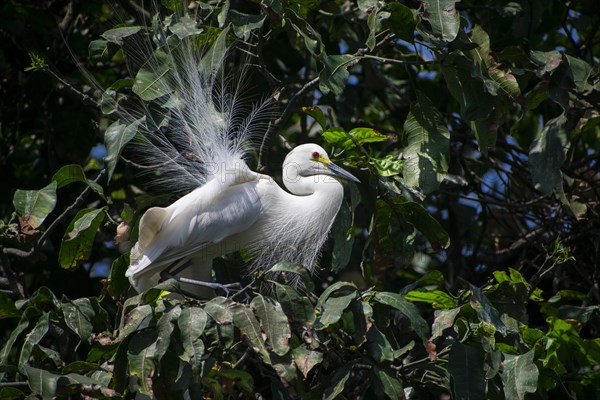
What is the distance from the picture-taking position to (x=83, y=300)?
2750 mm

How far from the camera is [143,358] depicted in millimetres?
2406

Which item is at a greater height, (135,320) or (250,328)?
(135,320)

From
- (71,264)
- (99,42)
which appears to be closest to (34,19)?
(99,42)

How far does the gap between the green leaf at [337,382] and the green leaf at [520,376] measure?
47 centimetres

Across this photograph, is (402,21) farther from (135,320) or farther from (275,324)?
(135,320)

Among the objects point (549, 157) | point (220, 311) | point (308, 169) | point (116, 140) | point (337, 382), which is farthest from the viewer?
point (308, 169)

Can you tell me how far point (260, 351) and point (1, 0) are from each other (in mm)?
2828

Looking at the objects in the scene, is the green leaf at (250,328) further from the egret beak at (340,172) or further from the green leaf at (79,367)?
the egret beak at (340,172)

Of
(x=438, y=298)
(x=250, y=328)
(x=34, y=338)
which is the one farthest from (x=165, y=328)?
(x=438, y=298)

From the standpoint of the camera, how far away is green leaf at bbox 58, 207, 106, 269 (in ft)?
10.1

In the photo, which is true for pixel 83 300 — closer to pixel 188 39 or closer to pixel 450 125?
pixel 188 39

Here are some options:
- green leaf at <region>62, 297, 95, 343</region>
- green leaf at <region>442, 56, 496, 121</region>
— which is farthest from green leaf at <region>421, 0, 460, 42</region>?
green leaf at <region>62, 297, 95, 343</region>

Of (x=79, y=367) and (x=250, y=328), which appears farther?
(x=79, y=367)

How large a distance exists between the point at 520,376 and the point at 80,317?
1.36m
